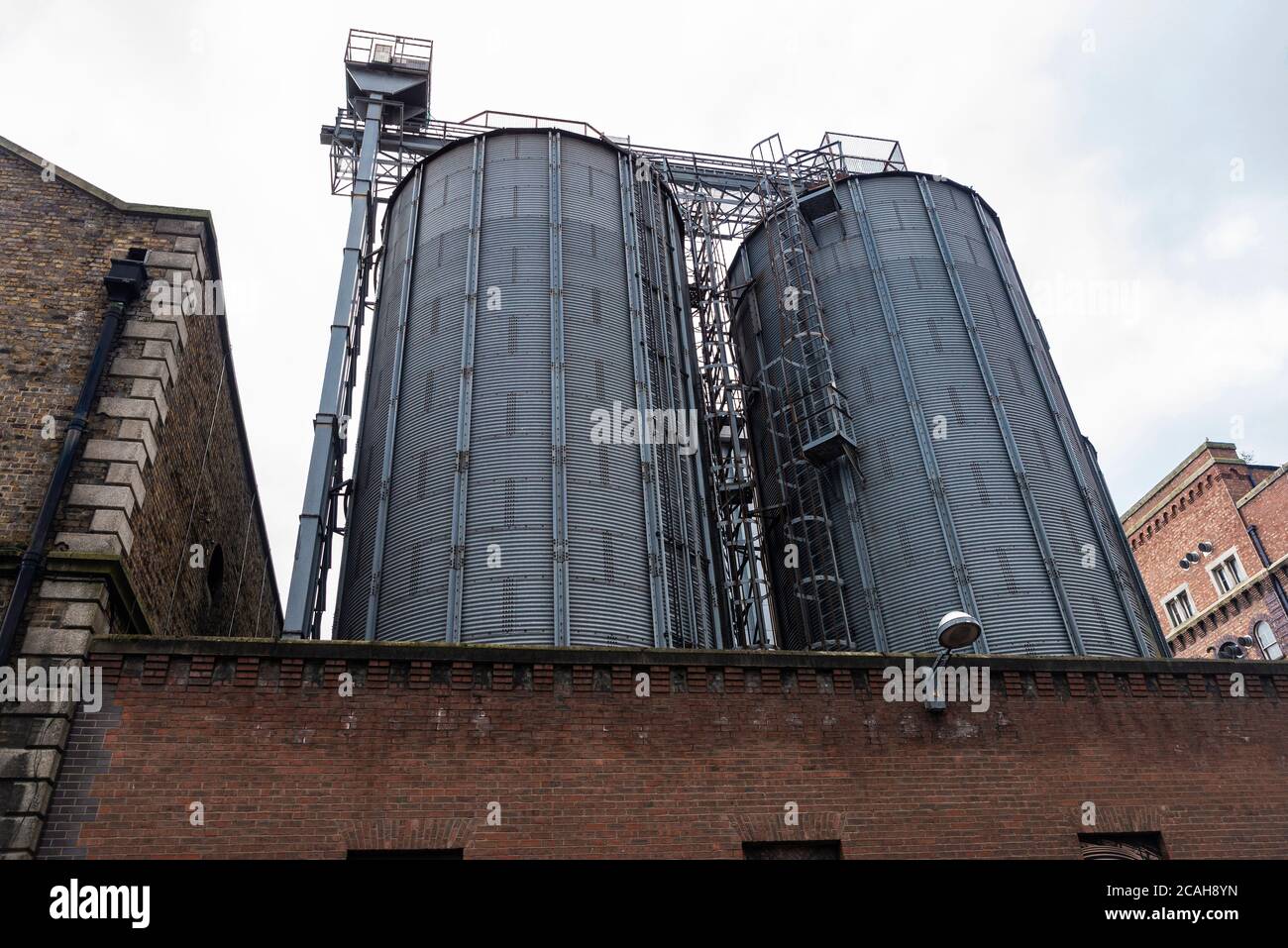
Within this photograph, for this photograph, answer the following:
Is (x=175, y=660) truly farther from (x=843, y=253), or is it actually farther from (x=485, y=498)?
(x=843, y=253)

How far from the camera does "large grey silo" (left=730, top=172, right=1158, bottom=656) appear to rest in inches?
682

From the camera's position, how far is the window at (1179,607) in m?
44.2

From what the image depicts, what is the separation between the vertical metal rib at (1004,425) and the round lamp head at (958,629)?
5203 millimetres

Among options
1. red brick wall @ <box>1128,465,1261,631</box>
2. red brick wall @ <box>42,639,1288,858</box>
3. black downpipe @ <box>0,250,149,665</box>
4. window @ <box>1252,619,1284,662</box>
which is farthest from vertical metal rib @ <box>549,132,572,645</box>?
red brick wall @ <box>1128,465,1261,631</box>

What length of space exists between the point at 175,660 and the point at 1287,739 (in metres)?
14.9

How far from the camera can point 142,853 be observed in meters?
10.8

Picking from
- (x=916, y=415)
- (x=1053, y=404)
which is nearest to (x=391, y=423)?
(x=916, y=415)

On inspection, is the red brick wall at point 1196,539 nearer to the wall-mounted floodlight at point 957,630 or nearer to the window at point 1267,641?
the window at point 1267,641

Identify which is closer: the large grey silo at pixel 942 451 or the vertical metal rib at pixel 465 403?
the vertical metal rib at pixel 465 403

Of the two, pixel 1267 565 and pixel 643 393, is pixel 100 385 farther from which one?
pixel 1267 565

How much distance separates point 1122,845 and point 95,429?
14.4m

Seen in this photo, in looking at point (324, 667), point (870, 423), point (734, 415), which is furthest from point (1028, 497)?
point (324, 667)

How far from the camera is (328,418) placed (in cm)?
1903

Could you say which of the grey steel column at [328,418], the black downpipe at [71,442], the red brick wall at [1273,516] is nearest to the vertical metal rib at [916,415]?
Answer: the grey steel column at [328,418]
